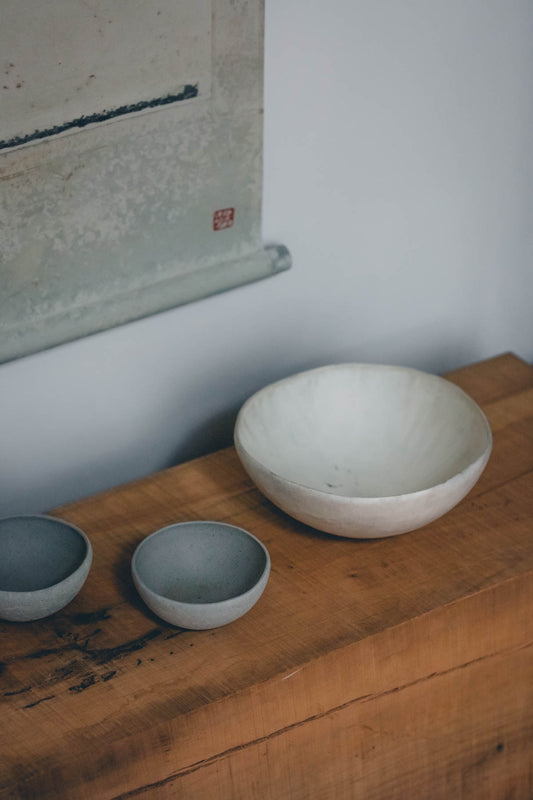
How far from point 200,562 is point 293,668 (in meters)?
0.18

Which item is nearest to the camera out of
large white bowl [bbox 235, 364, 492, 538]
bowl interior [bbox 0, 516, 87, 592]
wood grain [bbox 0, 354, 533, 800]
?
wood grain [bbox 0, 354, 533, 800]

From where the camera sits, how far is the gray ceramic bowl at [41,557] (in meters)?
1.02

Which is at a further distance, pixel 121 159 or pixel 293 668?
pixel 121 159

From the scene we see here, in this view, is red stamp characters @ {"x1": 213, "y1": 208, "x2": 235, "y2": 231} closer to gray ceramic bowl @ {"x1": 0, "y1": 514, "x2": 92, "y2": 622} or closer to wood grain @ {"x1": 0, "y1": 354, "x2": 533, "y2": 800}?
wood grain @ {"x1": 0, "y1": 354, "x2": 533, "y2": 800}

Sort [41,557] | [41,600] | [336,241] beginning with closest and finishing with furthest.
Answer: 1. [41,600]
2. [41,557]
3. [336,241]

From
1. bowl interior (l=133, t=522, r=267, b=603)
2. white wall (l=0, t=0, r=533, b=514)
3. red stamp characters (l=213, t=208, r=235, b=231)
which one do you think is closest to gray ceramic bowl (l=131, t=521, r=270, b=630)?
bowl interior (l=133, t=522, r=267, b=603)

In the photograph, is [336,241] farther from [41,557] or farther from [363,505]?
[41,557]

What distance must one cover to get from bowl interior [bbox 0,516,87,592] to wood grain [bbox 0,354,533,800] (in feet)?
0.13

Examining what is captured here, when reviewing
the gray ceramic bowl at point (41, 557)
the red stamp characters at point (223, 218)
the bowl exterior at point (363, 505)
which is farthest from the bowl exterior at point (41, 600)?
the red stamp characters at point (223, 218)

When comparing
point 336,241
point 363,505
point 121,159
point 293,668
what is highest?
point 121,159

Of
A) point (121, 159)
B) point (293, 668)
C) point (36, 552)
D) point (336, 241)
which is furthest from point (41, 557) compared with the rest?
point (336, 241)

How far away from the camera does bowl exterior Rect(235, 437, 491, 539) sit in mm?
1074

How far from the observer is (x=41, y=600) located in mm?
992

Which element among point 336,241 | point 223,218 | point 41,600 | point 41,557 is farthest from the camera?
point 336,241
